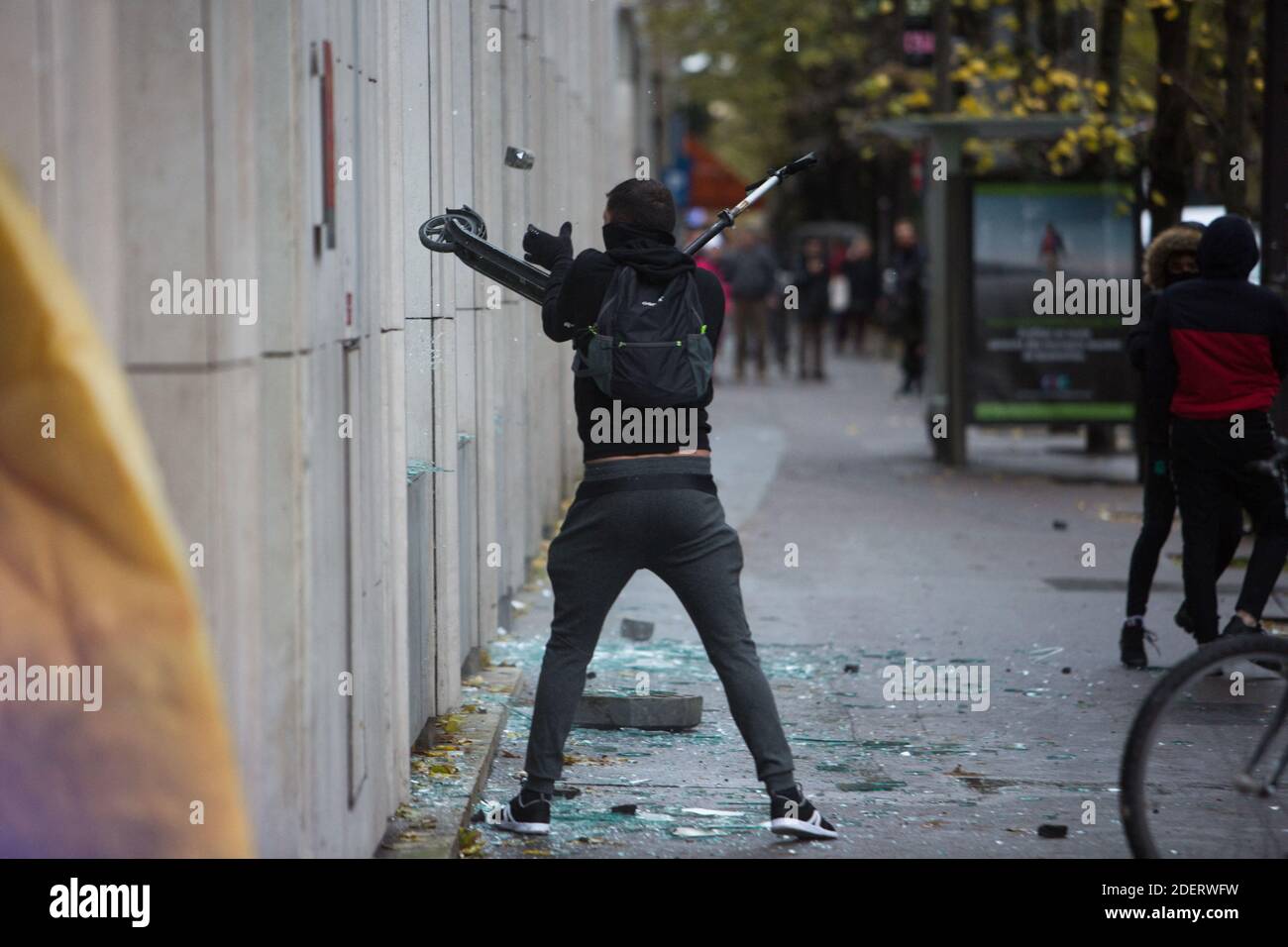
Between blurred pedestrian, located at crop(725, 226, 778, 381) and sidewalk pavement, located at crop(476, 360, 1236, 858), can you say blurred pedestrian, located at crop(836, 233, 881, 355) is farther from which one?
sidewalk pavement, located at crop(476, 360, 1236, 858)

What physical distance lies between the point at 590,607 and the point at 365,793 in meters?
0.93

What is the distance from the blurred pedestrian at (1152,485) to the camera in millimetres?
8797

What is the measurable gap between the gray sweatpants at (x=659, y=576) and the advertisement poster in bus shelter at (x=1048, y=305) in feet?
36.3

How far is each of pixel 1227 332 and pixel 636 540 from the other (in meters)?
3.42

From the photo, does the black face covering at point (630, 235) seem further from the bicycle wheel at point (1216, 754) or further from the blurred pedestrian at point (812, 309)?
the blurred pedestrian at point (812, 309)

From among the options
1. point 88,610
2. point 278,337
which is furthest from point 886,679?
point 88,610

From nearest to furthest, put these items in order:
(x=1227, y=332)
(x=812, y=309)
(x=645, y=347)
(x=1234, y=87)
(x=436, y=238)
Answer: (x=645, y=347) < (x=436, y=238) < (x=1227, y=332) < (x=1234, y=87) < (x=812, y=309)

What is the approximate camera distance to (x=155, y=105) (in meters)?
4.02

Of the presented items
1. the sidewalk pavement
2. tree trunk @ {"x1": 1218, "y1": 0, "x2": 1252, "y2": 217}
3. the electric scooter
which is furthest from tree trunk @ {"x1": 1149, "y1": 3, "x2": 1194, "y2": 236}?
the electric scooter

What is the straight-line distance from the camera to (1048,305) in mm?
16547

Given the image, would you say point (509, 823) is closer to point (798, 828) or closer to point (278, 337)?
point (798, 828)

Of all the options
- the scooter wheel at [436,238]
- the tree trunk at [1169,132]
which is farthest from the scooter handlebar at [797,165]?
the tree trunk at [1169,132]
